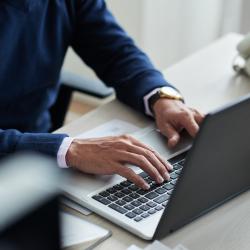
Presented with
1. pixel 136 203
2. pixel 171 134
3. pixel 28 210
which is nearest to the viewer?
pixel 28 210

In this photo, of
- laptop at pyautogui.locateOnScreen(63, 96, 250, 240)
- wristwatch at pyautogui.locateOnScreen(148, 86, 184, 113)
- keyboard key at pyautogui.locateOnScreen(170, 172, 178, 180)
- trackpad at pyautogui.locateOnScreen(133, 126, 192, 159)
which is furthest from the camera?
wristwatch at pyautogui.locateOnScreen(148, 86, 184, 113)

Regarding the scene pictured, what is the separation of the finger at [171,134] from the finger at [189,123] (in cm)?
3

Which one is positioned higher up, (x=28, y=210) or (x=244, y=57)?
(x=28, y=210)

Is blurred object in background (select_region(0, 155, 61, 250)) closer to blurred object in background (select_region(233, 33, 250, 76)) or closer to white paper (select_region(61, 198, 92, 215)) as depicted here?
white paper (select_region(61, 198, 92, 215))

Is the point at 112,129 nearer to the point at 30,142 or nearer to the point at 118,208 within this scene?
the point at 30,142

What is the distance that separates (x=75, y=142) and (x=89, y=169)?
0.07 metres

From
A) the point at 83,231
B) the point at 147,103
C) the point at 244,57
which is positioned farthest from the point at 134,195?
the point at 244,57

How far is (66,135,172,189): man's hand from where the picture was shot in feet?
3.59

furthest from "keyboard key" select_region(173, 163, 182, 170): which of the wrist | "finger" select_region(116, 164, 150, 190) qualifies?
the wrist

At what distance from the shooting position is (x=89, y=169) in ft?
3.72

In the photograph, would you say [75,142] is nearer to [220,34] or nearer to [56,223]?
[56,223]

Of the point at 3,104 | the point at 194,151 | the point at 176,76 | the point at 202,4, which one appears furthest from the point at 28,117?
the point at 202,4

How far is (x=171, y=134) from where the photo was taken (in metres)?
1.28

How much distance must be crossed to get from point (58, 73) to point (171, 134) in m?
0.49
